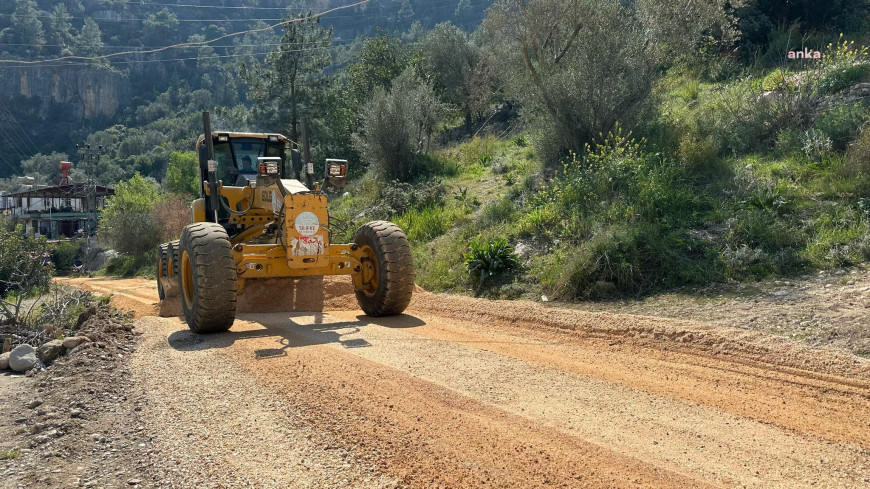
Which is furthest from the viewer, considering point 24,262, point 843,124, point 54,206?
point 54,206

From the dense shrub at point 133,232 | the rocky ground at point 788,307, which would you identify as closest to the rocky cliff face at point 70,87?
the dense shrub at point 133,232

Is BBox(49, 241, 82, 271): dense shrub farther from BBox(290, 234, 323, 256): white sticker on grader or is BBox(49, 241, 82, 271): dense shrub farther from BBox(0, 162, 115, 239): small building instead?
BBox(290, 234, 323, 256): white sticker on grader

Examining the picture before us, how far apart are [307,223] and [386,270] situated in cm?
135

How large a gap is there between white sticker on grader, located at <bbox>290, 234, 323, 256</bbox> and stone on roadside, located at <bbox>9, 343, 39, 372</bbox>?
4005mm

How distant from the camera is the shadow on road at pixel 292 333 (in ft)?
24.6

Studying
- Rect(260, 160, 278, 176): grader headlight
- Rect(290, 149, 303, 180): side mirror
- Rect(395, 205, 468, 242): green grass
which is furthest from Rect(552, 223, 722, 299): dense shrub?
Rect(395, 205, 468, 242): green grass

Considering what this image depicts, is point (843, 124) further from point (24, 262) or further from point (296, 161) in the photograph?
point (24, 262)

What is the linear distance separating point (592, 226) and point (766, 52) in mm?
11607

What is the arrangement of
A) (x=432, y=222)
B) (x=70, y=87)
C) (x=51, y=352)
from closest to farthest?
(x=51, y=352) → (x=432, y=222) → (x=70, y=87)

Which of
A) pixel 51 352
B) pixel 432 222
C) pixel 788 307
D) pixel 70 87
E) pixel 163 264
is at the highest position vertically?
pixel 70 87

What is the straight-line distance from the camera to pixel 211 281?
789 centimetres

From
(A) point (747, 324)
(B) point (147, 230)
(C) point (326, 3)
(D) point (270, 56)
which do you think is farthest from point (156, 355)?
(C) point (326, 3)

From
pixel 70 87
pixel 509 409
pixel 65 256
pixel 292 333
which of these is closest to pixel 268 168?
pixel 292 333

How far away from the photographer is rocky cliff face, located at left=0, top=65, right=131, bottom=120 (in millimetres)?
115250
